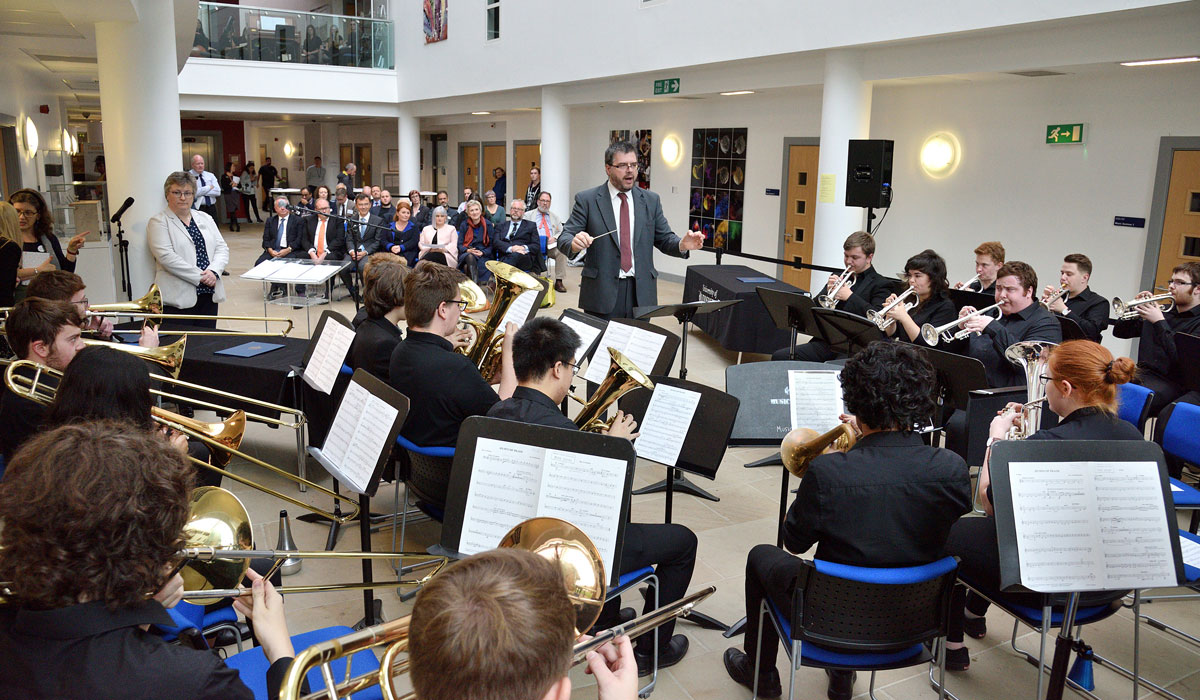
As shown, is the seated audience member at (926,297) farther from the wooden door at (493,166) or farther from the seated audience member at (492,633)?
the wooden door at (493,166)

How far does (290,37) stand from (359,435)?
16271 millimetres

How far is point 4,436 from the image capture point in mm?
3283

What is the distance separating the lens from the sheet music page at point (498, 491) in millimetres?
2490

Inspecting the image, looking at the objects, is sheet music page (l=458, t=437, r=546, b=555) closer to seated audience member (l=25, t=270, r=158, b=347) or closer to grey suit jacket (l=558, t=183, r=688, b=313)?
seated audience member (l=25, t=270, r=158, b=347)

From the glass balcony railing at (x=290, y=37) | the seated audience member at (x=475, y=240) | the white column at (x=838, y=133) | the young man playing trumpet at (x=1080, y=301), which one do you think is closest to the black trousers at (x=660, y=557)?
the young man playing trumpet at (x=1080, y=301)

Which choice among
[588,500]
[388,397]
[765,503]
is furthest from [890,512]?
[765,503]

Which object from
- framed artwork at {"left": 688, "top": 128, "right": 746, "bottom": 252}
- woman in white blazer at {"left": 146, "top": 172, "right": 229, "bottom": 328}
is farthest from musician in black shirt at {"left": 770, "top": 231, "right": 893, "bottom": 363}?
framed artwork at {"left": 688, "top": 128, "right": 746, "bottom": 252}

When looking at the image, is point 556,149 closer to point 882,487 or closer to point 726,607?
point 726,607

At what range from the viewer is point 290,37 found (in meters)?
16.9

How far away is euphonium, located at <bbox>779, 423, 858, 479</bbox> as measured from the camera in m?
2.98

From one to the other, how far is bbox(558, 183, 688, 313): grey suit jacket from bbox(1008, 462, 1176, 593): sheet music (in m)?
3.23

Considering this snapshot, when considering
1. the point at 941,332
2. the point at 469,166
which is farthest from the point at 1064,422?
the point at 469,166

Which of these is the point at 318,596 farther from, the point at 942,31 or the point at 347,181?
the point at 347,181

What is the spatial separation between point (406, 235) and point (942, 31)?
7226 millimetres
